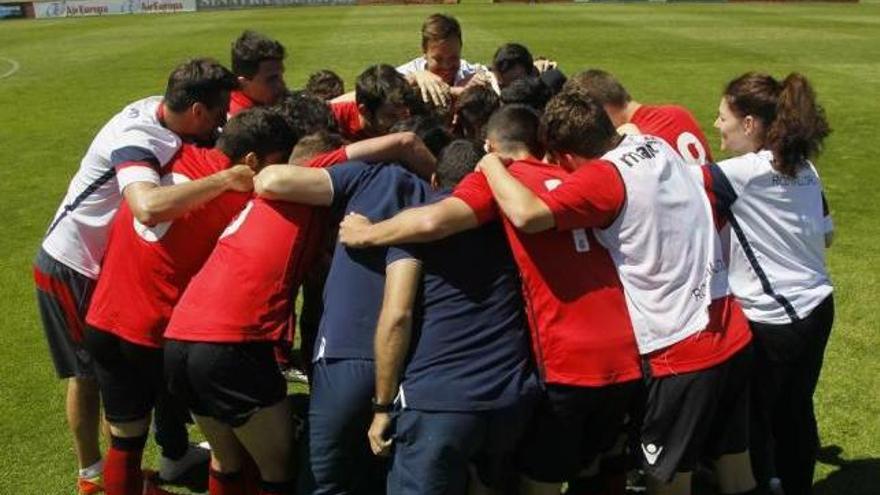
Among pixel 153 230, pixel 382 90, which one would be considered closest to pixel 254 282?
pixel 153 230

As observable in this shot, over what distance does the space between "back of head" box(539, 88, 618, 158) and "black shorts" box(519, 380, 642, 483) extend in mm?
948

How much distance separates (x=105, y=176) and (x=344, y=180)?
146 cm

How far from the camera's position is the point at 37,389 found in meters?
6.49

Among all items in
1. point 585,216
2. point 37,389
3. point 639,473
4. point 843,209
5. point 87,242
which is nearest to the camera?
point 585,216

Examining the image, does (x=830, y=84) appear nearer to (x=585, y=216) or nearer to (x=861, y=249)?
(x=861, y=249)

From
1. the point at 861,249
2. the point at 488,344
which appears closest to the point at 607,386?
the point at 488,344

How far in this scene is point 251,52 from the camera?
579cm

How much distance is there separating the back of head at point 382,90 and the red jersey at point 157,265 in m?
1.07

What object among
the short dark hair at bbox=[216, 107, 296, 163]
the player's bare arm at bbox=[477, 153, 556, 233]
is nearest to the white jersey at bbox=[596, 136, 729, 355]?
the player's bare arm at bbox=[477, 153, 556, 233]

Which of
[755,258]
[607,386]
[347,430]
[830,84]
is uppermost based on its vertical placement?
[755,258]

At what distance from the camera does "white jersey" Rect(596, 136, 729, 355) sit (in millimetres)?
3502

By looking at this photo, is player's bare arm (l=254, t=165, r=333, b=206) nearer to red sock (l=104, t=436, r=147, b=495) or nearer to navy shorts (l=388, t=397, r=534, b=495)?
navy shorts (l=388, t=397, r=534, b=495)

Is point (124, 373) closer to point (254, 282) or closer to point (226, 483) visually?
point (226, 483)

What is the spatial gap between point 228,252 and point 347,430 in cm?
92
